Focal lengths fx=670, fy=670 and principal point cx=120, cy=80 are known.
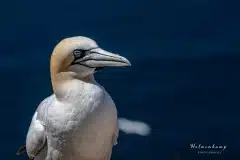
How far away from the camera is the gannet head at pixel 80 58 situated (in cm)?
307

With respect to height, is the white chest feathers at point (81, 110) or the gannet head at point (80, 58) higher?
the gannet head at point (80, 58)

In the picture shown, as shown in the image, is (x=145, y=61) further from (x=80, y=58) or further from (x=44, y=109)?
(x=80, y=58)

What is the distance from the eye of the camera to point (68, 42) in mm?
3074

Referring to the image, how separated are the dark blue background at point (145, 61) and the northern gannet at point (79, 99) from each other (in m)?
1.29

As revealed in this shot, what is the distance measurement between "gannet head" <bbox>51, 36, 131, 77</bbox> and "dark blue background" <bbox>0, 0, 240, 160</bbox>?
4.70 feet

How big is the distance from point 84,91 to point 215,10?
188 cm

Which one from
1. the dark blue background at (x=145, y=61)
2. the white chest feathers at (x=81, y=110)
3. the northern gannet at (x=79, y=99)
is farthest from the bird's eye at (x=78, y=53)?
the dark blue background at (x=145, y=61)

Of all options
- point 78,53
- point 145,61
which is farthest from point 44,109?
point 145,61

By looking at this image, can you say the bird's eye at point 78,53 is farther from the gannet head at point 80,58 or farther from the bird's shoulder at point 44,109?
the bird's shoulder at point 44,109

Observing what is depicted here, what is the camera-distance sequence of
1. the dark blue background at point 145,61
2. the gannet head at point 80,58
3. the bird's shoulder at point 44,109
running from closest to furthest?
the gannet head at point 80,58
the bird's shoulder at point 44,109
the dark blue background at point 145,61

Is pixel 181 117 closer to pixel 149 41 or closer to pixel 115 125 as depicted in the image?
pixel 149 41

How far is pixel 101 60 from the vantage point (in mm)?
3111

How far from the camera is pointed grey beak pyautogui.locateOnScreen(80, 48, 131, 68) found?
3.10 metres

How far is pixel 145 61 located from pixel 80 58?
159 cm
